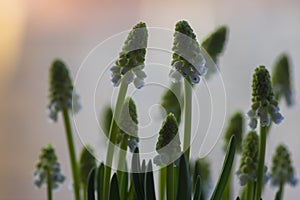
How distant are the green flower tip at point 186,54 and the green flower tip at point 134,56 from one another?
0.11ft

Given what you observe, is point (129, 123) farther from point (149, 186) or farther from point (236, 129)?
point (236, 129)

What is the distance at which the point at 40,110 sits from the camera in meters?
1.24

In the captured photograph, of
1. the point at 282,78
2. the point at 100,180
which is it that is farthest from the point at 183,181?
the point at 282,78

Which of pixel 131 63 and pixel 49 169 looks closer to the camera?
pixel 131 63

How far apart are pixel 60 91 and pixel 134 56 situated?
0.61 ft

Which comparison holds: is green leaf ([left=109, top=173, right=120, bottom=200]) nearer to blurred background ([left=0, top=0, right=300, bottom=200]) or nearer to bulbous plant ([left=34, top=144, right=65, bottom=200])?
bulbous plant ([left=34, top=144, right=65, bottom=200])

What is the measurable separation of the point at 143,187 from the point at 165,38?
0.24 m

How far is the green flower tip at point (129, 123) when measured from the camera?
64 centimetres

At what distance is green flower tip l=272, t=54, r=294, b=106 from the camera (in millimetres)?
887

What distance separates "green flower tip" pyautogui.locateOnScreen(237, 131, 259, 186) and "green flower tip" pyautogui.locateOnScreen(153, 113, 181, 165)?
12cm

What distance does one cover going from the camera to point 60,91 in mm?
767

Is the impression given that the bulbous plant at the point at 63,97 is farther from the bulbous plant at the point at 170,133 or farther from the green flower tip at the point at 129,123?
the green flower tip at the point at 129,123

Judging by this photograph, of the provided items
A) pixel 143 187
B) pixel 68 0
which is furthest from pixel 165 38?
pixel 68 0

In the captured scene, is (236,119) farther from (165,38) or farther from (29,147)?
(29,147)
